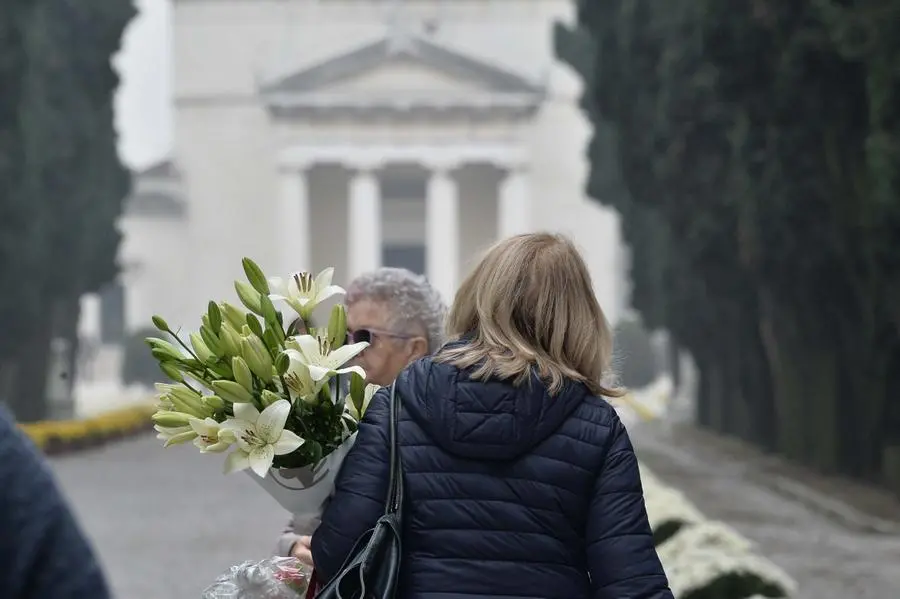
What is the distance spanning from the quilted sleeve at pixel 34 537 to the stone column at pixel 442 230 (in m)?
48.5

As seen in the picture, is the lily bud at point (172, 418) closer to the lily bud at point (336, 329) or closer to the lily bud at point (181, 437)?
the lily bud at point (181, 437)

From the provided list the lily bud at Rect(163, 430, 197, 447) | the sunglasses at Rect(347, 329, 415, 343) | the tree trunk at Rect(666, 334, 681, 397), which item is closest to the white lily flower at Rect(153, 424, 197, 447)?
the lily bud at Rect(163, 430, 197, 447)

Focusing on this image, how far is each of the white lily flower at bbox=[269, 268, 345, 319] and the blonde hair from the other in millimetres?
286

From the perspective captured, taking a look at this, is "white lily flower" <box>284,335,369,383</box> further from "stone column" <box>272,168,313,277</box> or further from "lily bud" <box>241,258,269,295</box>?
"stone column" <box>272,168,313,277</box>

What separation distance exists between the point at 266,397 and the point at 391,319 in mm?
860

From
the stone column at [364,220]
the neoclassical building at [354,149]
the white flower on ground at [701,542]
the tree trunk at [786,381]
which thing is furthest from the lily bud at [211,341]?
the stone column at [364,220]

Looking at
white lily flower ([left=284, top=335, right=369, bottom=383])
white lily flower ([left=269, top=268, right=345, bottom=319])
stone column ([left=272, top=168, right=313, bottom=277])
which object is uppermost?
white lily flower ([left=269, top=268, right=345, bottom=319])

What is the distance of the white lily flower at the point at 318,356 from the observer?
2711 millimetres

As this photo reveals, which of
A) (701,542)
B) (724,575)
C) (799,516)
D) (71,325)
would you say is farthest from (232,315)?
(71,325)

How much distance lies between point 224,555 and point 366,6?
47.3 meters

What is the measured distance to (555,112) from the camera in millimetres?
54375

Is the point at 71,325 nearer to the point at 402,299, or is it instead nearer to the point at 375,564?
the point at 402,299

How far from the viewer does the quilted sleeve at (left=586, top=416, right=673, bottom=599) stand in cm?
265

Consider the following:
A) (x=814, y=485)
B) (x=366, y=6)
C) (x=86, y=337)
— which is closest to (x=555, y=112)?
(x=366, y=6)
